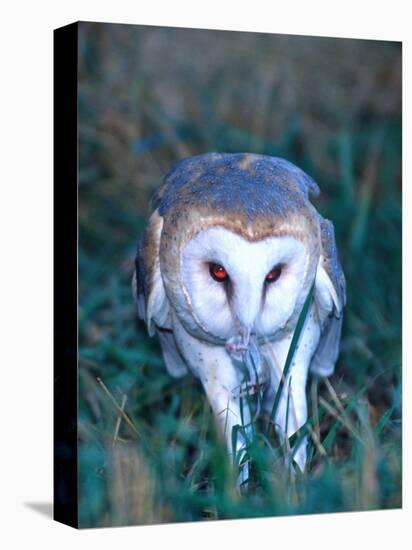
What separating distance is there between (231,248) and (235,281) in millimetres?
120

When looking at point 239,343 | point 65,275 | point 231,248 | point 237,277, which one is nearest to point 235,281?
point 237,277

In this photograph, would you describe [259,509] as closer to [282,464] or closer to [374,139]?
[282,464]

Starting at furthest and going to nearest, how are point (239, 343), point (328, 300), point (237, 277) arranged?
point (328, 300) < point (239, 343) < point (237, 277)

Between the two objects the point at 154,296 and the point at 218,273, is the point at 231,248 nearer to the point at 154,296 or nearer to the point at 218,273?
the point at 218,273

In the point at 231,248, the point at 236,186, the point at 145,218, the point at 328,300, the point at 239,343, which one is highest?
the point at 236,186

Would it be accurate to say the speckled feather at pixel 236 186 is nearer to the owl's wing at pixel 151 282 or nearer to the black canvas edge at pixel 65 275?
the owl's wing at pixel 151 282

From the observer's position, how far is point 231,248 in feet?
20.4

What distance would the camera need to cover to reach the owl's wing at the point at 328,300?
6.50 metres

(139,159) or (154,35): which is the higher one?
(154,35)

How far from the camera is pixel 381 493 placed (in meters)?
6.68

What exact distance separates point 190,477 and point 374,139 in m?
1.56

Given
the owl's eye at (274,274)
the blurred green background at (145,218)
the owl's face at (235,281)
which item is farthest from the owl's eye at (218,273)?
the blurred green background at (145,218)

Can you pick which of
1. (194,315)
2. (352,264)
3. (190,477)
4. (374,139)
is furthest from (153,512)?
(374,139)

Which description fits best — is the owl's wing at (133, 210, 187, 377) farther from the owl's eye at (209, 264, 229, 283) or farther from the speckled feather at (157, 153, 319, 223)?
the owl's eye at (209, 264, 229, 283)
